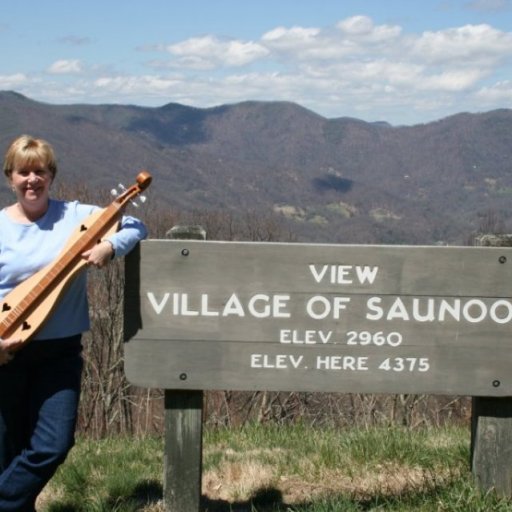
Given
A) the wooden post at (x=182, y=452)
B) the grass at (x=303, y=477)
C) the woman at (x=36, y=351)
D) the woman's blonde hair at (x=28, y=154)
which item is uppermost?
the woman's blonde hair at (x=28, y=154)

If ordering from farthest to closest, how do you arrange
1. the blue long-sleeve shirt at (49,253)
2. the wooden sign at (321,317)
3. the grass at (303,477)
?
1. the grass at (303,477)
2. the wooden sign at (321,317)
3. the blue long-sleeve shirt at (49,253)

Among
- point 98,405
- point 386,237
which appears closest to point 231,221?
point 98,405

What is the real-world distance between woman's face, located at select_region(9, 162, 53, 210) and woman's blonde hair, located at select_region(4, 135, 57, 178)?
15 millimetres

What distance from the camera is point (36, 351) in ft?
11.3

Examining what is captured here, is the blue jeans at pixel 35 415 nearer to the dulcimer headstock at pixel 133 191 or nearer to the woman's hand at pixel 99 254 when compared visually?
the woman's hand at pixel 99 254

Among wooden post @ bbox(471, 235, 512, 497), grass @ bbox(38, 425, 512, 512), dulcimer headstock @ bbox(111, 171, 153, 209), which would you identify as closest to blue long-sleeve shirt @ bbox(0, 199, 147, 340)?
dulcimer headstock @ bbox(111, 171, 153, 209)

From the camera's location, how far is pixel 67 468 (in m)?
4.41

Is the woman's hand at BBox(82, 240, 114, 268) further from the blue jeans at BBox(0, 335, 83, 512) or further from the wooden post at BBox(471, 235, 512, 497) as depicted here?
the wooden post at BBox(471, 235, 512, 497)

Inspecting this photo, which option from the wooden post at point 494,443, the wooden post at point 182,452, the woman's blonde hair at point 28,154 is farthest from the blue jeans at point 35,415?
the wooden post at point 494,443

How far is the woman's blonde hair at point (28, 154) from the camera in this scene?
3.38 meters

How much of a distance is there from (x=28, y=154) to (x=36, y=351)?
774mm

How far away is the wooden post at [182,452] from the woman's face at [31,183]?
59 centimetres

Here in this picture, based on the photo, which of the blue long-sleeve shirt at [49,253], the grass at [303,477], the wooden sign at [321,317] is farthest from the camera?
the grass at [303,477]

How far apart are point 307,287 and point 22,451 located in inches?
52.5
